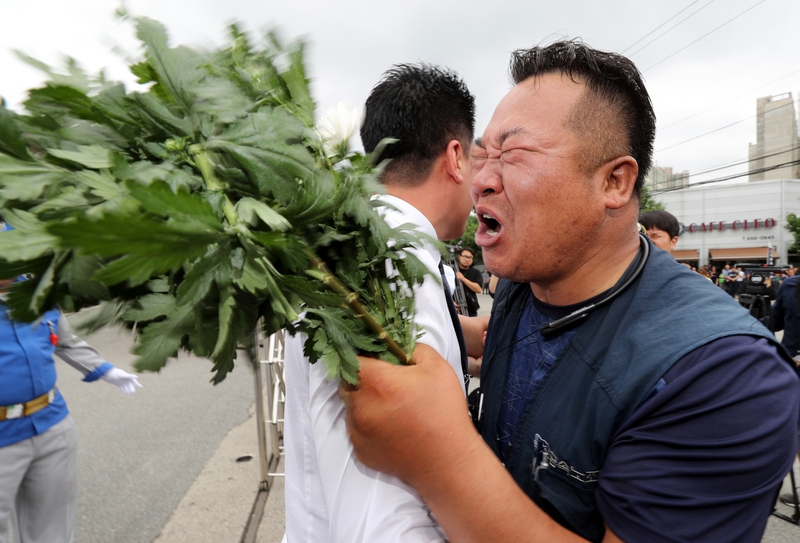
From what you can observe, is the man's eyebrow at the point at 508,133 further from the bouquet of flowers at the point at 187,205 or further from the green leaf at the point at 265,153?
the green leaf at the point at 265,153

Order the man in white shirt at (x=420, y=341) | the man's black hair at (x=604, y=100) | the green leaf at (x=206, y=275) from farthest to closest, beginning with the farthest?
the man's black hair at (x=604, y=100), the man in white shirt at (x=420, y=341), the green leaf at (x=206, y=275)

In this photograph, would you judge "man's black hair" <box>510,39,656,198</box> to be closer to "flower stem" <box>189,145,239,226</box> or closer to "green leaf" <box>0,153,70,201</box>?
"flower stem" <box>189,145,239,226</box>

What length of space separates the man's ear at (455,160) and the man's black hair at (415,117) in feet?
0.11

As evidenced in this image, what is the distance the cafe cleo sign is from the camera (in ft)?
130

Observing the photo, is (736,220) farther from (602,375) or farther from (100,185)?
(100,185)

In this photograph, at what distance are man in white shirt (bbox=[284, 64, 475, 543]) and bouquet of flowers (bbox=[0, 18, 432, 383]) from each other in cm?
26

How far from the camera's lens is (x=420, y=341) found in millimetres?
1309

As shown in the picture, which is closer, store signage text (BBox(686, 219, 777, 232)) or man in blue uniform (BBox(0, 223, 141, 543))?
man in blue uniform (BBox(0, 223, 141, 543))

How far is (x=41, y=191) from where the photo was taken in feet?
2.59

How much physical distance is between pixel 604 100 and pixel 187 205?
1246 mm

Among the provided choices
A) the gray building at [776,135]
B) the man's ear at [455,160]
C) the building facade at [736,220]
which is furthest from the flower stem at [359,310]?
the gray building at [776,135]

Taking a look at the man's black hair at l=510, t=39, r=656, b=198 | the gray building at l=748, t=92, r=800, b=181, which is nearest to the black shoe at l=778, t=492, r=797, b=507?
the man's black hair at l=510, t=39, r=656, b=198

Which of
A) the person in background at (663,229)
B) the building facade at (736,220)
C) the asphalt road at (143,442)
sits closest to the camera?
the asphalt road at (143,442)

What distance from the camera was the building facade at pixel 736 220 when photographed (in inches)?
1556
